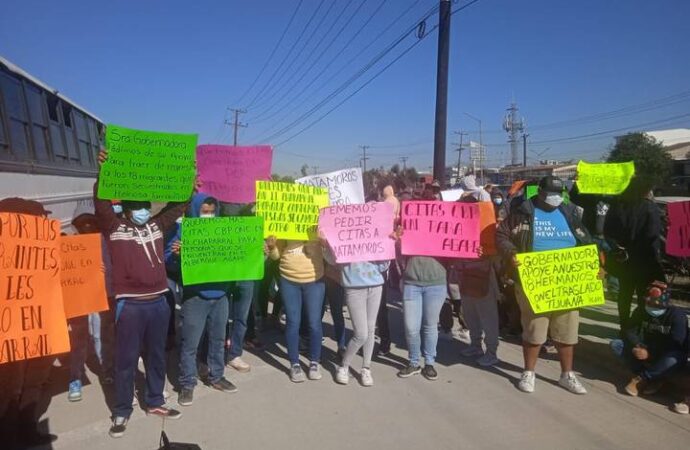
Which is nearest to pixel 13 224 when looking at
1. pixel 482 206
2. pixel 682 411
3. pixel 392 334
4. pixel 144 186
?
pixel 144 186

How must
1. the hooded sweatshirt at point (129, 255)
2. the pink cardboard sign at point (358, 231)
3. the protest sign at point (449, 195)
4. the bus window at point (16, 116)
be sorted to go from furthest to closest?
1. the protest sign at point (449, 195)
2. the bus window at point (16, 116)
3. the pink cardboard sign at point (358, 231)
4. the hooded sweatshirt at point (129, 255)

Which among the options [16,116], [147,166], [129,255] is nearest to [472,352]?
[129,255]

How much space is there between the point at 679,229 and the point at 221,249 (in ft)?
13.1

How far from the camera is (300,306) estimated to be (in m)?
4.56

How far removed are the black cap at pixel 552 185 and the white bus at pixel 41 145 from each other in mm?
5074

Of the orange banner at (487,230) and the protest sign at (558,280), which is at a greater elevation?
the orange banner at (487,230)

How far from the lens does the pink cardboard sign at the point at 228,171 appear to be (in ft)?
15.2

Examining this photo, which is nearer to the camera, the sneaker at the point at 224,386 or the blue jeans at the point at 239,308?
the sneaker at the point at 224,386

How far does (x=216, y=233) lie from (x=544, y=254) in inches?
111

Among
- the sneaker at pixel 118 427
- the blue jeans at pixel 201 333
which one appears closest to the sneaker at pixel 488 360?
the blue jeans at pixel 201 333

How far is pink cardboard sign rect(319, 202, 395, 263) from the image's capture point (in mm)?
4340

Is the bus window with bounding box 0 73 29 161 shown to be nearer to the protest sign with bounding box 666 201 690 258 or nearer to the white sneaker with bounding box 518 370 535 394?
the white sneaker with bounding box 518 370 535 394

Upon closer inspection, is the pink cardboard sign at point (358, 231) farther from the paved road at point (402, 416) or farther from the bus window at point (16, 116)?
the bus window at point (16, 116)

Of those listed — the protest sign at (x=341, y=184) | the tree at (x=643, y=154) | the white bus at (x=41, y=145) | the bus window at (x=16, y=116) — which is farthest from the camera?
the tree at (x=643, y=154)
